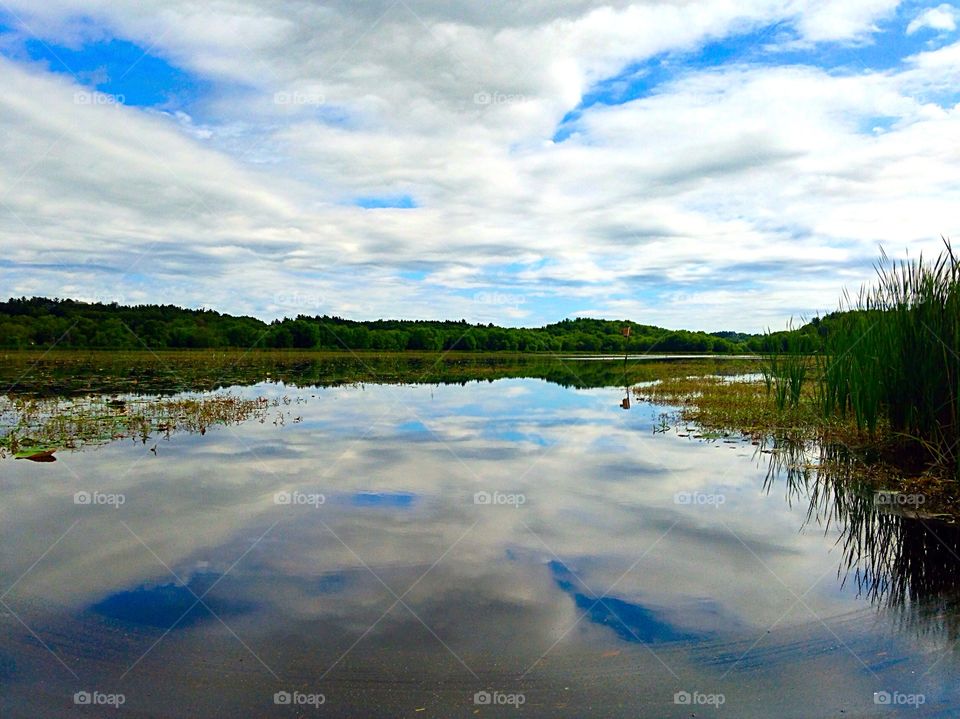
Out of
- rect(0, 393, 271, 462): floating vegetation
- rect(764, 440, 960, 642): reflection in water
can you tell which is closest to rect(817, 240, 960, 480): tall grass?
rect(764, 440, 960, 642): reflection in water

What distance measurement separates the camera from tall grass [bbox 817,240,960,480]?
9.17 metres

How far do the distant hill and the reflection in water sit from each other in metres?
36.1

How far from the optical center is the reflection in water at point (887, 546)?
538 cm

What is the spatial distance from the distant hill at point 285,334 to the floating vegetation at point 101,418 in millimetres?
36045

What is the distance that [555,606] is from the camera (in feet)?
17.3

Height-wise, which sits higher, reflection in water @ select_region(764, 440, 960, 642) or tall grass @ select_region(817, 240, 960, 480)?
tall grass @ select_region(817, 240, 960, 480)

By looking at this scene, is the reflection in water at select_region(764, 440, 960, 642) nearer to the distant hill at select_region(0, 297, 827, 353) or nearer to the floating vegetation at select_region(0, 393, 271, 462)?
the floating vegetation at select_region(0, 393, 271, 462)

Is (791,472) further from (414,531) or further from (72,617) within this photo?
(72,617)

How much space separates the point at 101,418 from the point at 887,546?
16.0 metres

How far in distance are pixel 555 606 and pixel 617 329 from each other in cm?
11572

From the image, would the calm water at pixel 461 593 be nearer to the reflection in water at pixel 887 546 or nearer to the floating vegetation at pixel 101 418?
the reflection in water at pixel 887 546

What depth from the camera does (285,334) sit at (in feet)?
279

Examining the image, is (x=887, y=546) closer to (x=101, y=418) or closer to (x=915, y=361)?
(x=915, y=361)

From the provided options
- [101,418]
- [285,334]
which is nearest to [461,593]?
[101,418]
